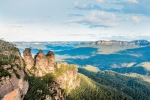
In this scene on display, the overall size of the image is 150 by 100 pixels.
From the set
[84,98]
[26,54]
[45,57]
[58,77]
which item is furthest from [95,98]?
[26,54]

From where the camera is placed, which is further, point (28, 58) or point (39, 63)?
point (39, 63)

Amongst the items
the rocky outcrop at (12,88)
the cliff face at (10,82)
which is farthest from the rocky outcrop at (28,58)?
the rocky outcrop at (12,88)

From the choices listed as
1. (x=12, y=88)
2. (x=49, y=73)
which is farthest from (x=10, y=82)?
(x=49, y=73)

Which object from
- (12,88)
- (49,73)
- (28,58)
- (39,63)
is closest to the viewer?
(12,88)

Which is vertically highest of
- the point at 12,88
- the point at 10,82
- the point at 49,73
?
the point at 10,82

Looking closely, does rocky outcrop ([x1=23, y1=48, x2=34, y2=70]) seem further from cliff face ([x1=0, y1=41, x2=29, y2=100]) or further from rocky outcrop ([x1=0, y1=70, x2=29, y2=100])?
rocky outcrop ([x1=0, y1=70, x2=29, y2=100])

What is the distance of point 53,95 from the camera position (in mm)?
149500

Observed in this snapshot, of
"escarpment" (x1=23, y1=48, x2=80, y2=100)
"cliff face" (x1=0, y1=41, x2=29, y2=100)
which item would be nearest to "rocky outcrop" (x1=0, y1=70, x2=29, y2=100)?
"cliff face" (x1=0, y1=41, x2=29, y2=100)

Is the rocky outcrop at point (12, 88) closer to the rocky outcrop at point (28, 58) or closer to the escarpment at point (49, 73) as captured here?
the escarpment at point (49, 73)

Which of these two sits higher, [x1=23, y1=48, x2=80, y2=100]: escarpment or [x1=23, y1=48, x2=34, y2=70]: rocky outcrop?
[x1=23, y1=48, x2=34, y2=70]: rocky outcrop

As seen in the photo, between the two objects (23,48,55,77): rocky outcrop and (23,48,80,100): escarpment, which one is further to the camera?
(23,48,55,77): rocky outcrop

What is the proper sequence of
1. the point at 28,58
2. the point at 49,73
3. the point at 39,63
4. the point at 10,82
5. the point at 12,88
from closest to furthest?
1. the point at 10,82
2. the point at 12,88
3. the point at 28,58
4. the point at 39,63
5. the point at 49,73

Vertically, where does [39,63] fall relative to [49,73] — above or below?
above

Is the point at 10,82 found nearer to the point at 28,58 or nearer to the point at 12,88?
the point at 12,88
